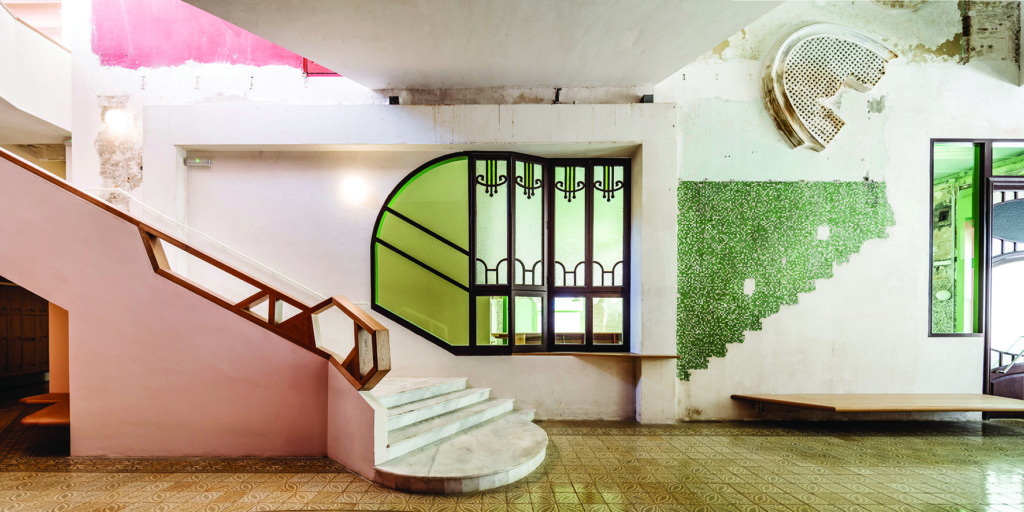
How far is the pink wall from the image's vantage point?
3.91 m

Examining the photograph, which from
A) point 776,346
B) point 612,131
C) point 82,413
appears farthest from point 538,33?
point 82,413

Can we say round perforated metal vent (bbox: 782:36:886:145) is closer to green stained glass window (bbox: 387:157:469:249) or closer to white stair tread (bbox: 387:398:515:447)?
green stained glass window (bbox: 387:157:469:249)

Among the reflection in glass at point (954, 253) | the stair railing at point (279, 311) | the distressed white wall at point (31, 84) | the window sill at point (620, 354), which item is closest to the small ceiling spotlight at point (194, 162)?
the stair railing at point (279, 311)

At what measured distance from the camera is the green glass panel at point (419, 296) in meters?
5.57

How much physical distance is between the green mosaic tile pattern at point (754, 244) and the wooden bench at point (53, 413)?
Answer: 606cm

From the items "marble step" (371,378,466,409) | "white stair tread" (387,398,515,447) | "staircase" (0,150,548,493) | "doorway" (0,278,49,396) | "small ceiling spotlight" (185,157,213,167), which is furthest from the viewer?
"doorway" (0,278,49,396)

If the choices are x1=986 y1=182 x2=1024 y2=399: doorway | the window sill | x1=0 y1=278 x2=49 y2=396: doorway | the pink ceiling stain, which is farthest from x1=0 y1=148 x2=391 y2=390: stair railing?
x1=986 y1=182 x2=1024 y2=399: doorway

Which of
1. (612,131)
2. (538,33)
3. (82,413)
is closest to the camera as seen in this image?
(82,413)

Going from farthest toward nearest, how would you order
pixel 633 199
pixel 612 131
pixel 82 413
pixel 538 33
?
1. pixel 633 199
2. pixel 612 131
3. pixel 538 33
4. pixel 82 413

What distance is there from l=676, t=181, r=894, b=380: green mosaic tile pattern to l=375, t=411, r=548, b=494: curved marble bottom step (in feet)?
7.96

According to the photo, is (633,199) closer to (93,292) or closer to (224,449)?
(224,449)

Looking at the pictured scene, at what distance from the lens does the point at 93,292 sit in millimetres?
3916

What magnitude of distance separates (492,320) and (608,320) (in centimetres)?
146

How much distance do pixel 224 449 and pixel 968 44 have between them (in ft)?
29.9
